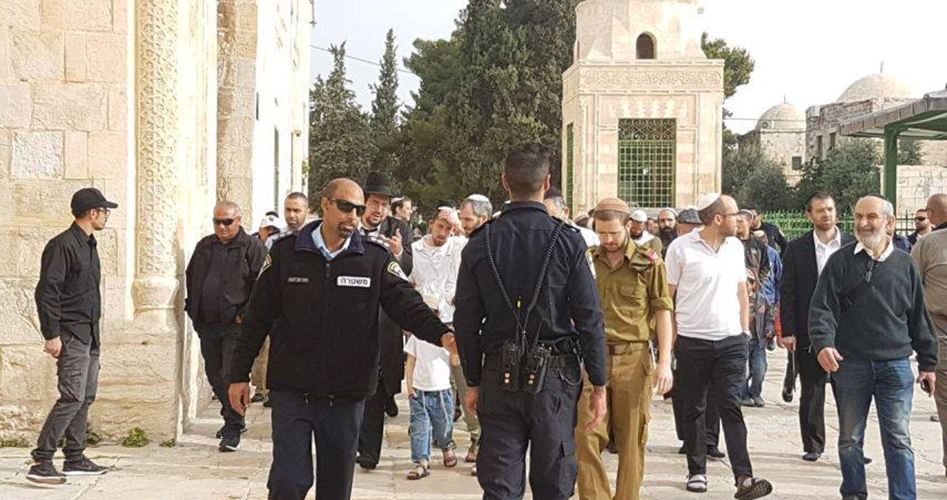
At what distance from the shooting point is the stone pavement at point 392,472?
22.7 ft

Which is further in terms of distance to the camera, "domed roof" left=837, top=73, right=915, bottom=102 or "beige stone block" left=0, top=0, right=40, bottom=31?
"domed roof" left=837, top=73, right=915, bottom=102

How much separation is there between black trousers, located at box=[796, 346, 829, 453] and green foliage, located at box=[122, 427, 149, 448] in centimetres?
468

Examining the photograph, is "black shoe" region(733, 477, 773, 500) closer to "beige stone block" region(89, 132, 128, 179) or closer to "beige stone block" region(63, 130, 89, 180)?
"beige stone block" region(89, 132, 128, 179)

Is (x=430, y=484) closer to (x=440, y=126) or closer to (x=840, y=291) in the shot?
(x=840, y=291)

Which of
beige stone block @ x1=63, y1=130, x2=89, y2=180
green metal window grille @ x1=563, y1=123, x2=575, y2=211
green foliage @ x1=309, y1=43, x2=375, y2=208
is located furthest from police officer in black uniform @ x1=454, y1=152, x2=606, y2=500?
green foliage @ x1=309, y1=43, x2=375, y2=208

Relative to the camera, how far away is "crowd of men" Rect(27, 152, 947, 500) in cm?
476

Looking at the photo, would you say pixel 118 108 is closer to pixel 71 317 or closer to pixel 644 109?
pixel 71 317

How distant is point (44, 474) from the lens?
6.89 m

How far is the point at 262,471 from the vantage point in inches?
299

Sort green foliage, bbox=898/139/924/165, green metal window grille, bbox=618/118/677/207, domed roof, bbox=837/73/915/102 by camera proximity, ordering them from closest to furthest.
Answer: green metal window grille, bbox=618/118/677/207 → green foliage, bbox=898/139/924/165 → domed roof, bbox=837/73/915/102

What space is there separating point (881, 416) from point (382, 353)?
11.1ft

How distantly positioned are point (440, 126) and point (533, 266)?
3639cm

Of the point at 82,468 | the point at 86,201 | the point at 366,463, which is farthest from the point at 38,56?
the point at 366,463

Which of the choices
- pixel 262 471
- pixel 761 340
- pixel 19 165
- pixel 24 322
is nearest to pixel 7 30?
pixel 19 165
